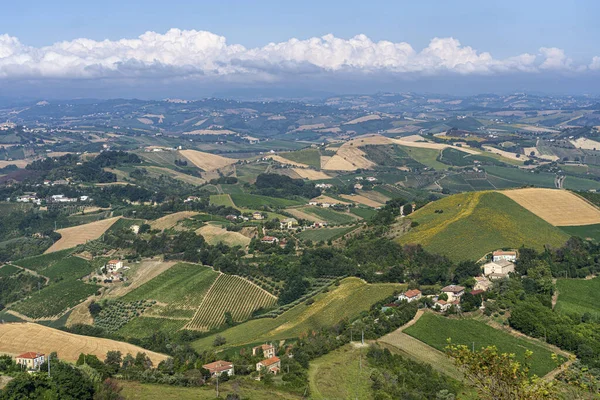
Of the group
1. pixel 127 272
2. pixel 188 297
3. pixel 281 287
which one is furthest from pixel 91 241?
pixel 281 287

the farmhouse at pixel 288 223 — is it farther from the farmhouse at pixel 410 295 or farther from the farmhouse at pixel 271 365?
the farmhouse at pixel 271 365

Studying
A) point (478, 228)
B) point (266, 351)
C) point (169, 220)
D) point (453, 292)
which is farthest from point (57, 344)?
point (169, 220)

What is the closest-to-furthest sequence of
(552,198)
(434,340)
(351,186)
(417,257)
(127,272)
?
(434,340)
(417,257)
(127,272)
(552,198)
(351,186)

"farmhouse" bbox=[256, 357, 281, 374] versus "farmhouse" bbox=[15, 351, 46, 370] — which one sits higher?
"farmhouse" bbox=[256, 357, 281, 374]

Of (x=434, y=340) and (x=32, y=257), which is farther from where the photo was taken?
(x=32, y=257)

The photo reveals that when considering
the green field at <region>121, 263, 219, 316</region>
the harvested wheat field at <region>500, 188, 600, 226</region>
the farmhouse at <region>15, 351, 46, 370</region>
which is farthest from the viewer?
the harvested wheat field at <region>500, 188, 600, 226</region>

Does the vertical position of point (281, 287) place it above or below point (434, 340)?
below

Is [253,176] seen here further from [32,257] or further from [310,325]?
[310,325]

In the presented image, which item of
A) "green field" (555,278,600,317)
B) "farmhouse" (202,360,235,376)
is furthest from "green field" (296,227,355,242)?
"farmhouse" (202,360,235,376)

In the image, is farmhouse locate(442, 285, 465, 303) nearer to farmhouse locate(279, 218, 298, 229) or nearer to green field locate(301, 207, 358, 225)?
farmhouse locate(279, 218, 298, 229)
